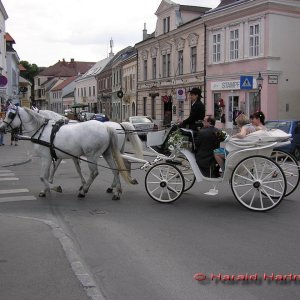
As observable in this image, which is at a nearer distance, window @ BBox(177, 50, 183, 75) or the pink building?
the pink building

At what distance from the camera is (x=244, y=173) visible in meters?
8.66

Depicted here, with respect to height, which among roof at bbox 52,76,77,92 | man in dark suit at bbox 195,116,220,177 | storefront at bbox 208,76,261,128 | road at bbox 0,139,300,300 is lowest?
road at bbox 0,139,300,300

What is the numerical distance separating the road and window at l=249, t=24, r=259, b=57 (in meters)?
23.1

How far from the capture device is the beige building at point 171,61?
3894 centimetres

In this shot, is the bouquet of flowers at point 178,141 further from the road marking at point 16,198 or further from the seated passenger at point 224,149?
the road marking at point 16,198

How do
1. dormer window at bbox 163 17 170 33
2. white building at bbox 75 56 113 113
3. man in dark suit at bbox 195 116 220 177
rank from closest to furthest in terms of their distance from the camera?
man in dark suit at bbox 195 116 220 177, dormer window at bbox 163 17 170 33, white building at bbox 75 56 113 113

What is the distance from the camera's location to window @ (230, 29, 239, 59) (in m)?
33.7

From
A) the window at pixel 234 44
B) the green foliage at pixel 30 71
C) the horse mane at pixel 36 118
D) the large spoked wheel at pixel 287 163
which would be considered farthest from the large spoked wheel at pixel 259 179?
the green foliage at pixel 30 71

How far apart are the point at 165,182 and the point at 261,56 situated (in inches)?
939

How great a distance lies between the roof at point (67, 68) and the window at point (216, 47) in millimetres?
92840

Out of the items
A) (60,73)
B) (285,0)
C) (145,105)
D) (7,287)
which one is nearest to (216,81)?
(285,0)

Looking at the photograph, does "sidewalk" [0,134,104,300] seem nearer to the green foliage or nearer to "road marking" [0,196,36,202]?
"road marking" [0,196,36,202]

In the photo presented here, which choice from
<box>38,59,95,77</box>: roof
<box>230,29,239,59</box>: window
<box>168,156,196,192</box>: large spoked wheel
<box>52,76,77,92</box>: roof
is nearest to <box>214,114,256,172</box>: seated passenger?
<box>168,156,196,192</box>: large spoked wheel

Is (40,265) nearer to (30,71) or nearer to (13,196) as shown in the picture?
(13,196)
